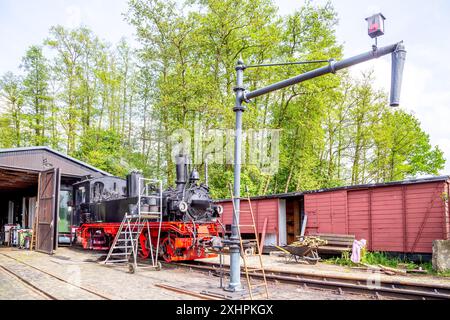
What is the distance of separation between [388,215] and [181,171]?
283 inches

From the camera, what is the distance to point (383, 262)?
11.7 metres

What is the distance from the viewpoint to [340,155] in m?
30.6

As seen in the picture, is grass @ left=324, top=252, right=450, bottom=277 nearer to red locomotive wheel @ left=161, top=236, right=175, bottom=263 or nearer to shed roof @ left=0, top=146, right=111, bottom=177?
red locomotive wheel @ left=161, top=236, right=175, bottom=263

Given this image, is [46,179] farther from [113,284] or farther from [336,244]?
[336,244]

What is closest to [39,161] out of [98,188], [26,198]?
[98,188]

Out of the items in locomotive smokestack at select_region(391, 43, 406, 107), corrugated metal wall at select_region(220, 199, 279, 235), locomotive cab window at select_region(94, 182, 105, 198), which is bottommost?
corrugated metal wall at select_region(220, 199, 279, 235)

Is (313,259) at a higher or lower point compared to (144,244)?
lower

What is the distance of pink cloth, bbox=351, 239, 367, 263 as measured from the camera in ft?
39.0

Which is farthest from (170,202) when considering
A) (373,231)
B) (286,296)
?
(373,231)

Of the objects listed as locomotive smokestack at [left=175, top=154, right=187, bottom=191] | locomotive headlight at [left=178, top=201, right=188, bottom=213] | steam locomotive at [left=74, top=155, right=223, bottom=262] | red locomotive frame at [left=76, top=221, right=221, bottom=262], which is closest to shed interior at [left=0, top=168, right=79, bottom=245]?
steam locomotive at [left=74, top=155, right=223, bottom=262]

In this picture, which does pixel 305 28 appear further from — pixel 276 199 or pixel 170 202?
pixel 170 202

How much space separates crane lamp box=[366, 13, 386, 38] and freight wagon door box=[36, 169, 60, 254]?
Answer: 14.1 metres

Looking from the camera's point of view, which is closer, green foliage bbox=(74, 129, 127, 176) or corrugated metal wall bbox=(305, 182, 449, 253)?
corrugated metal wall bbox=(305, 182, 449, 253)

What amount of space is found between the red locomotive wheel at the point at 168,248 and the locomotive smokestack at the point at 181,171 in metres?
1.76
